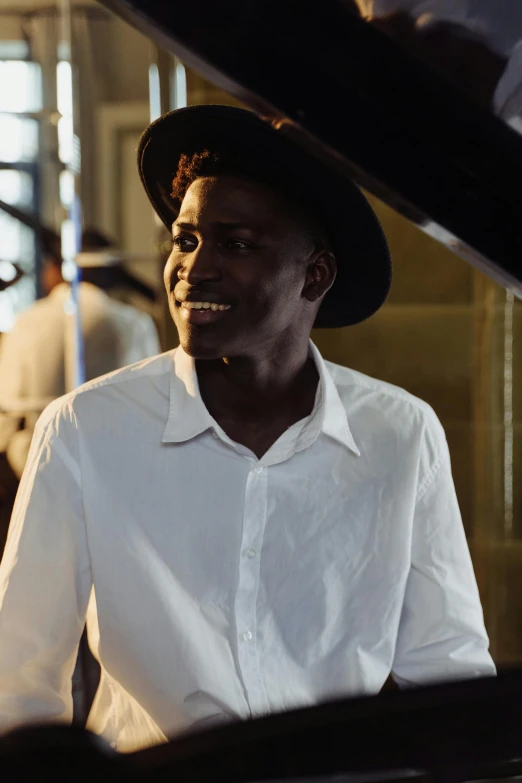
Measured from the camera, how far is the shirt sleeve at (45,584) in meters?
0.92

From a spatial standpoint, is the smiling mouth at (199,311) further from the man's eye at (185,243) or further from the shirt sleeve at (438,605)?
the shirt sleeve at (438,605)

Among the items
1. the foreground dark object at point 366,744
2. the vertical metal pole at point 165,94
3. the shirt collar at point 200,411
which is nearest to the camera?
the foreground dark object at point 366,744

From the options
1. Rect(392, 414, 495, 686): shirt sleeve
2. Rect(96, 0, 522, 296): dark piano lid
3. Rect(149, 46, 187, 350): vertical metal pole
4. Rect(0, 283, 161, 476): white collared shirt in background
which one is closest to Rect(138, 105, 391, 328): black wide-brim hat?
Rect(392, 414, 495, 686): shirt sleeve

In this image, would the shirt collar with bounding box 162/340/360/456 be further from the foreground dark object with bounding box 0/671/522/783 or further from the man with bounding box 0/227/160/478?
the man with bounding box 0/227/160/478

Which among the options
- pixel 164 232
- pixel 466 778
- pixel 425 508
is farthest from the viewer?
pixel 164 232

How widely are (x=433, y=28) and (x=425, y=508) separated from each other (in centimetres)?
66

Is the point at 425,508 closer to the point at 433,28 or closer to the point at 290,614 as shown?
the point at 290,614

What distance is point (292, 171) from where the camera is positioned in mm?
949

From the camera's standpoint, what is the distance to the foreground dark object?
0.43 metres

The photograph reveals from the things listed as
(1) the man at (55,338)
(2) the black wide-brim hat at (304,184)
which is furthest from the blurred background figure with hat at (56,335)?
(2) the black wide-brim hat at (304,184)

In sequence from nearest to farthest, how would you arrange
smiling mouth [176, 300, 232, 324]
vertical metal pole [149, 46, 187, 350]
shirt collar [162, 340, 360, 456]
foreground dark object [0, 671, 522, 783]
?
foreground dark object [0, 671, 522, 783]
smiling mouth [176, 300, 232, 324]
shirt collar [162, 340, 360, 456]
vertical metal pole [149, 46, 187, 350]

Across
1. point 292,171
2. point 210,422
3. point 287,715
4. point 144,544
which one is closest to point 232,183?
point 292,171

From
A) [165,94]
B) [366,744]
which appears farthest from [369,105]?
[165,94]

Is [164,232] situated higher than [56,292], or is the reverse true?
[164,232]
